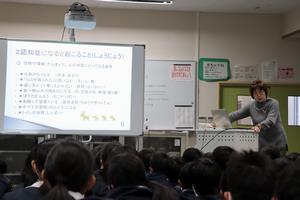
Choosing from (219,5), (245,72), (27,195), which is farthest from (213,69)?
(27,195)

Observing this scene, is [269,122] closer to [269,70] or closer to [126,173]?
[269,70]

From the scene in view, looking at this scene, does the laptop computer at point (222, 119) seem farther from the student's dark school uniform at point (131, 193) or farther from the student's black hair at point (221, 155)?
the student's dark school uniform at point (131, 193)

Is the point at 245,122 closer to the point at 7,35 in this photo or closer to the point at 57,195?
the point at 7,35

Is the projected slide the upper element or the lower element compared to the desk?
upper

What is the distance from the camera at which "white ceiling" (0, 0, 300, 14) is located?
6105mm

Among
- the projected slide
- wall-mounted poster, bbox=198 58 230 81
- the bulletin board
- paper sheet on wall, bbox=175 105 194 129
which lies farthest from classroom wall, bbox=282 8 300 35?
the projected slide

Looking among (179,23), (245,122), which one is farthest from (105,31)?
(245,122)

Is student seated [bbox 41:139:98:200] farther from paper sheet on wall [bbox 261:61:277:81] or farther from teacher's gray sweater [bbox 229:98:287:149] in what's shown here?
paper sheet on wall [bbox 261:61:277:81]

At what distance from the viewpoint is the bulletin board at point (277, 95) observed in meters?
6.73

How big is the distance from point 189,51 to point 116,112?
9.79ft

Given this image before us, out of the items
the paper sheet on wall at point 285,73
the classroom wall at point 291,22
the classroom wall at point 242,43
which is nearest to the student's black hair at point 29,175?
the classroom wall at point 242,43

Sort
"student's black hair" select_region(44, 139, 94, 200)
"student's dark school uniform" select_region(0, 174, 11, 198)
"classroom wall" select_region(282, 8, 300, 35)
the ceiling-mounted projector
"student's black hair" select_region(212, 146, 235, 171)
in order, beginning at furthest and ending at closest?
"classroom wall" select_region(282, 8, 300, 35) < the ceiling-mounted projector < "student's black hair" select_region(212, 146, 235, 171) < "student's dark school uniform" select_region(0, 174, 11, 198) < "student's black hair" select_region(44, 139, 94, 200)

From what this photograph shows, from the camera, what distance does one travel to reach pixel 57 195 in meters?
1.34

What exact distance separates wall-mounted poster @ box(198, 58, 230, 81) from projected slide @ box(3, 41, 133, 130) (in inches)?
109
